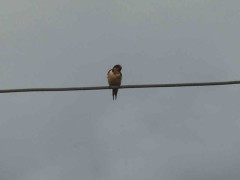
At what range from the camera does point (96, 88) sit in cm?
1046

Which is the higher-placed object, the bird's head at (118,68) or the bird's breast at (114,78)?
the bird's head at (118,68)

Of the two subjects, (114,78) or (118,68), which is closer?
(114,78)

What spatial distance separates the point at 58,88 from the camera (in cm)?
1009

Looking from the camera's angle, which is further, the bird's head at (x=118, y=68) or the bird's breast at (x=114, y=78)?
the bird's head at (x=118, y=68)

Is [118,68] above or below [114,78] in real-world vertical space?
above

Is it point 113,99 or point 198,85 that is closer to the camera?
point 198,85

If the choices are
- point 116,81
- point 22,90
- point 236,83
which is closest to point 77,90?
point 22,90

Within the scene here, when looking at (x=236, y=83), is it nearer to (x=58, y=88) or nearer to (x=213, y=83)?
(x=213, y=83)

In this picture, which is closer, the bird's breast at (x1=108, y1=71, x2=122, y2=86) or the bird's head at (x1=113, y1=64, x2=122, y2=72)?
the bird's breast at (x1=108, y1=71, x2=122, y2=86)

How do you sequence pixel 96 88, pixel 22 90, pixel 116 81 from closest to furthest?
pixel 22 90 < pixel 96 88 < pixel 116 81

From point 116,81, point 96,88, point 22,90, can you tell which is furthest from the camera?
point 116,81

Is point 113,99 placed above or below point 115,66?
below

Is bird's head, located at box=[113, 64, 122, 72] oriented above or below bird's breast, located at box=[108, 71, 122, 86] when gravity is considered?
above

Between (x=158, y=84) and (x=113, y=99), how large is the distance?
8952 mm
